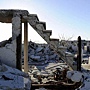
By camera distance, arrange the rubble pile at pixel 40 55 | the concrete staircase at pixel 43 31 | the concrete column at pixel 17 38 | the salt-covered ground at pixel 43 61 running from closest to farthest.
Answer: the concrete column at pixel 17 38 → the concrete staircase at pixel 43 31 → the salt-covered ground at pixel 43 61 → the rubble pile at pixel 40 55

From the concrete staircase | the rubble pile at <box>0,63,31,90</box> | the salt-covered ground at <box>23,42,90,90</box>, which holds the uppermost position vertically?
the concrete staircase

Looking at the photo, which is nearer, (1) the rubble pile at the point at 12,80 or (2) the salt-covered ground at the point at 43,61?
(1) the rubble pile at the point at 12,80

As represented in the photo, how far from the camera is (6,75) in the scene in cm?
507

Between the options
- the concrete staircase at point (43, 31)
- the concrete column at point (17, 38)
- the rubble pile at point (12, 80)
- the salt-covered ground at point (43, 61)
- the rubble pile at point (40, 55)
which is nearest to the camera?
the rubble pile at point (12, 80)

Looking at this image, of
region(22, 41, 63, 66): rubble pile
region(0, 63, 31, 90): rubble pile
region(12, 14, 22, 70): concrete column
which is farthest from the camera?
region(22, 41, 63, 66): rubble pile

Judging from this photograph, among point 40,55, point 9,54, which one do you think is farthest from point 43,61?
point 9,54

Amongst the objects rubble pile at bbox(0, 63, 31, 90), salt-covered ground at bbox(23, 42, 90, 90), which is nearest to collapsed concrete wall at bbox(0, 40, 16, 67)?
rubble pile at bbox(0, 63, 31, 90)

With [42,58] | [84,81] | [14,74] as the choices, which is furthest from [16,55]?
[42,58]

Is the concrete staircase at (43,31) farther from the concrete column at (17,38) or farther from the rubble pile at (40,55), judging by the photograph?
the rubble pile at (40,55)

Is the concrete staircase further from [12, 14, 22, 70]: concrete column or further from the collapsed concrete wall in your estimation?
the collapsed concrete wall

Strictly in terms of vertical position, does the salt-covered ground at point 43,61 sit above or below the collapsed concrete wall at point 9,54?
below

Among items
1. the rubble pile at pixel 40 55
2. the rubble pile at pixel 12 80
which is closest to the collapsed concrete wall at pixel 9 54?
the rubble pile at pixel 12 80

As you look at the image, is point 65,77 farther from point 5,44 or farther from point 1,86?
point 1,86

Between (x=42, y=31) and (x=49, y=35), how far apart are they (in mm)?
287
